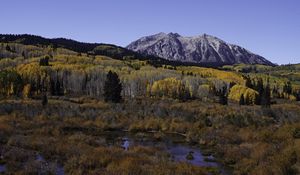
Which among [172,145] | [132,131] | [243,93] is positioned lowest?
[132,131]

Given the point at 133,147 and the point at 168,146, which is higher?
the point at 133,147

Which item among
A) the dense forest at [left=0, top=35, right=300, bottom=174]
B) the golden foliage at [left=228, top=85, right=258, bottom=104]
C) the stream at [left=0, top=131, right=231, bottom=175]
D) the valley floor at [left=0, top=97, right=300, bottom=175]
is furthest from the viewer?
the golden foliage at [left=228, top=85, right=258, bottom=104]

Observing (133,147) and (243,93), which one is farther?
(243,93)

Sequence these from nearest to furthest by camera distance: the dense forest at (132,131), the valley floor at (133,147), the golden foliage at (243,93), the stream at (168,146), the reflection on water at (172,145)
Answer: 1. the valley floor at (133,147)
2. the dense forest at (132,131)
3. the stream at (168,146)
4. the reflection on water at (172,145)
5. the golden foliage at (243,93)

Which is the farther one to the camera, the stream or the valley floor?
the stream

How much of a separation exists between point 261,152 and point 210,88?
448 feet

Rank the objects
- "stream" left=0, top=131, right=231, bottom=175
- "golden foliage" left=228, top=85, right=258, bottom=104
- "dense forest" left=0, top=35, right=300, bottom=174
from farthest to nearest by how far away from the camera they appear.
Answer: "golden foliage" left=228, top=85, right=258, bottom=104, "stream" left=0, top=131, right=231, bottom=175, "dense forest" left=0, top=35, right=300, bottom=174

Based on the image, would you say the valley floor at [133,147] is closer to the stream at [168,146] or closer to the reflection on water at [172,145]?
the stream at [168,146]

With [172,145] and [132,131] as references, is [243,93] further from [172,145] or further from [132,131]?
[172,145]

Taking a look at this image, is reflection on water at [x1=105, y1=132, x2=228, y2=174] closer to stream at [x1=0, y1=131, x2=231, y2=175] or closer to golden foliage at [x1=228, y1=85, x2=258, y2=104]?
stream at [x1=0, y1=131, x2=231, y2=175]

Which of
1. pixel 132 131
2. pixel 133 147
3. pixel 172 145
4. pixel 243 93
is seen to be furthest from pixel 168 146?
pixel 243 93

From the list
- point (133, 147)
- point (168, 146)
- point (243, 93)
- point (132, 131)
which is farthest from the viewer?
point (243, 93)

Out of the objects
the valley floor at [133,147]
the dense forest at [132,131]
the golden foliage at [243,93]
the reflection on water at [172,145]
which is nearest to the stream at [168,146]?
the reflection on water at [172,145]

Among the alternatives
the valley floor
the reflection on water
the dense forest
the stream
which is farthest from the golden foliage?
the reflection on water
